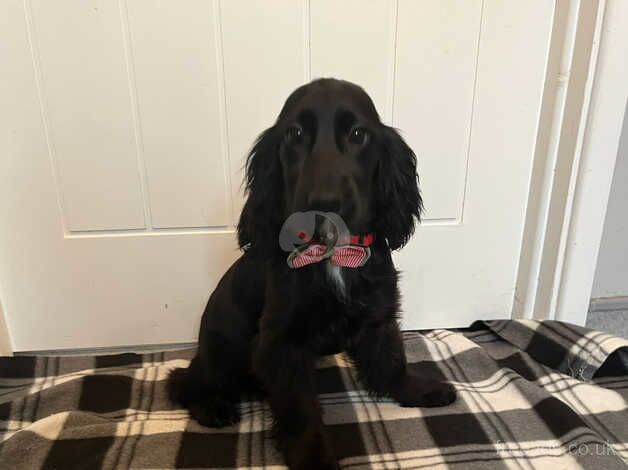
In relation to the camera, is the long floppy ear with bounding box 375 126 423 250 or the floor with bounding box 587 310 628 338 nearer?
the long floppy ear with bounding box 375 126 423 250

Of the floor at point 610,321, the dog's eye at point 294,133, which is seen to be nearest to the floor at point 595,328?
the floor at point 610,321

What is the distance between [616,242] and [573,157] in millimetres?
445

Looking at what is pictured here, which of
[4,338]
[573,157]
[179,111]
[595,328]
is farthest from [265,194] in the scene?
[595,328]

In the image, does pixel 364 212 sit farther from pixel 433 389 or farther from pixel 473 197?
pixel 473 197

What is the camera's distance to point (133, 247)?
4.53 ft

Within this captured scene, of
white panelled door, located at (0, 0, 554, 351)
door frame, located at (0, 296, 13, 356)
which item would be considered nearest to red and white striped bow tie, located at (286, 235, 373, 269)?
white panelled door, located at (0, 0, 554, 351)

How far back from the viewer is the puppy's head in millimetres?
800

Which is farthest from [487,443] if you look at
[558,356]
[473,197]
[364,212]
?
[473,197]

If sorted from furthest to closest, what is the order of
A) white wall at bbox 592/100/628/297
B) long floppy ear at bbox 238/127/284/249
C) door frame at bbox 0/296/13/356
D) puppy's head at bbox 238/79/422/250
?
1. white wall at bbox 592/100/628/297
2. door frame at bbox 0/296/13/356
3. long floppy ear at bbox 238/127/284/249
4. puppy's head at bbox 238/79/422/250

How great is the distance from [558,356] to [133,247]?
3.62 feet

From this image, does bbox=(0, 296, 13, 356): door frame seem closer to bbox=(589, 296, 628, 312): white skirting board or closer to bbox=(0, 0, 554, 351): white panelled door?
bbox=(0, 0, 554, 351): white panelled door

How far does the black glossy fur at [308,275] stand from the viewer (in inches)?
33.1

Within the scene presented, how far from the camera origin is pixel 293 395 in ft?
3.15

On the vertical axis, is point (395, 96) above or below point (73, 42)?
below
